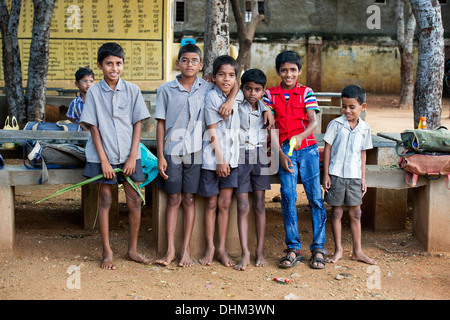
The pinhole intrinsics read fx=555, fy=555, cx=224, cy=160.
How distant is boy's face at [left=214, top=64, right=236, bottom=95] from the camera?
425 centimetres

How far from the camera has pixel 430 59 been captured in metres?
5.76

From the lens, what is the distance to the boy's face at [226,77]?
14.0ft

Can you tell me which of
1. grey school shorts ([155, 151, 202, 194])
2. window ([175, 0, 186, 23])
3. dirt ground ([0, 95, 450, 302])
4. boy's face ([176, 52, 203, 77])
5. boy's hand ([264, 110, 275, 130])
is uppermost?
window ([175, 0, 186, 23])

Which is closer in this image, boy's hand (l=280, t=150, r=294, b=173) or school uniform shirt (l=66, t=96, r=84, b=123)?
boy's hand (l=280, t=150, r=294, b=173)

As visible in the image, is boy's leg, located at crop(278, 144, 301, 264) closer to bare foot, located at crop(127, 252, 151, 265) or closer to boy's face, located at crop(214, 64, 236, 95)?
boy's face, located at crop(214, 64, 236, 95)

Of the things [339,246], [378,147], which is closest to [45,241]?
[339,246]

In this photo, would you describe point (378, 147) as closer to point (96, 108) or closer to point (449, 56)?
point (96, 108)

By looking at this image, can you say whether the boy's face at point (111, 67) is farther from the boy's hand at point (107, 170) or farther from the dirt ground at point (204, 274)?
the dirt ground at point (204, 274)

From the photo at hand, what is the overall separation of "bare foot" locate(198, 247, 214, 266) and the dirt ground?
93mm

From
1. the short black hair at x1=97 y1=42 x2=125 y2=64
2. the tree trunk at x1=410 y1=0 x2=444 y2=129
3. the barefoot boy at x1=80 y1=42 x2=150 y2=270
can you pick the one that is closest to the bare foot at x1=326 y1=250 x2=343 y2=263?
the barefoot boy at x1=80 y1=42 x2=150 y2=270

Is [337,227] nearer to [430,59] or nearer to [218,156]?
[218,156]

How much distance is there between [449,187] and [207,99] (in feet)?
7.14

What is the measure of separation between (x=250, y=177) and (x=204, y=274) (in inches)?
33.7

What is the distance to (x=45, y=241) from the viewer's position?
4781mm
